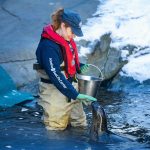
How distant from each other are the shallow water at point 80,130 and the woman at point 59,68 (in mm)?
284

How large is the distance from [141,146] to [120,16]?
6.55 m

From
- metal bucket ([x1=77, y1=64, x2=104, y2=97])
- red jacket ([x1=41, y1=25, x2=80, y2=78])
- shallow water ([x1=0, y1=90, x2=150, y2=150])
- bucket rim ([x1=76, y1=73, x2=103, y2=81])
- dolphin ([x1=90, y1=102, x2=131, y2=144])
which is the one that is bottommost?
shallow water ([x1=0, y1=90, x2=150, y2=150])

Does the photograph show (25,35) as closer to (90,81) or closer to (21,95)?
(21,95)

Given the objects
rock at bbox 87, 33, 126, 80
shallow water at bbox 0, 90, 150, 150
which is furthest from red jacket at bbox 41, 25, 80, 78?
rock at bbox 87, 33, 126, 80

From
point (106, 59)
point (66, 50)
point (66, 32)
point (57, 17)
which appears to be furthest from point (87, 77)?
point (106, 59)

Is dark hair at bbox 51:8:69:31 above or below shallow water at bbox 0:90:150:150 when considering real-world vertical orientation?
above

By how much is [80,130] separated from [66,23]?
149cm

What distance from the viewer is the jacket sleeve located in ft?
18.9

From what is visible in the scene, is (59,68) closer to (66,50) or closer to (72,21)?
(66,50)

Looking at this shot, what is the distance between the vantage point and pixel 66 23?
230 inches

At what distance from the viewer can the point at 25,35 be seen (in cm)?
1071

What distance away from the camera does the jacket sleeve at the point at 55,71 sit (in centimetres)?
575

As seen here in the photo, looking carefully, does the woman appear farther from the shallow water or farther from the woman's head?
the shallow water

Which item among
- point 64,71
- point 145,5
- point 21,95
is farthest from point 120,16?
point 64,71
